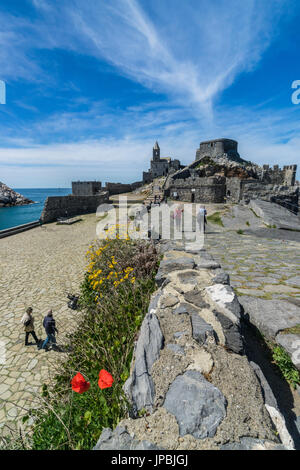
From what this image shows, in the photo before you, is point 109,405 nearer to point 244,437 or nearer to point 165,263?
point 244,437

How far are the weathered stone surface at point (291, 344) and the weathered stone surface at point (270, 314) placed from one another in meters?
0.10

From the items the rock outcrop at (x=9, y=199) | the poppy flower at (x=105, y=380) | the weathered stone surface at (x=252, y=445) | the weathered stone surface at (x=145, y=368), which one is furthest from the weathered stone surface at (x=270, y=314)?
the rock outcrop at (x=9, y=199)

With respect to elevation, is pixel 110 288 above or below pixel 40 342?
above

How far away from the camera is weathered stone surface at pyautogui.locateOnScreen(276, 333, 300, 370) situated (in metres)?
2.35

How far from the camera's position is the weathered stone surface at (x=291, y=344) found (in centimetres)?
235

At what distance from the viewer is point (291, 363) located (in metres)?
2.36

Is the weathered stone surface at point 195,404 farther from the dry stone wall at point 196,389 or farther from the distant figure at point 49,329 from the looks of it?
the distant figure at point 49,329

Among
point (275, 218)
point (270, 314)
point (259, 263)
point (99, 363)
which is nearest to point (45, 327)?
point (99, 363)

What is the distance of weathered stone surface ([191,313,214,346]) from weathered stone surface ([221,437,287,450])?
82 cm

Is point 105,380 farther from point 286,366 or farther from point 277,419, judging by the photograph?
point 286,366

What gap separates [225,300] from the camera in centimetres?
268

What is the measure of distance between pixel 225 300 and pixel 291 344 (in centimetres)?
86
